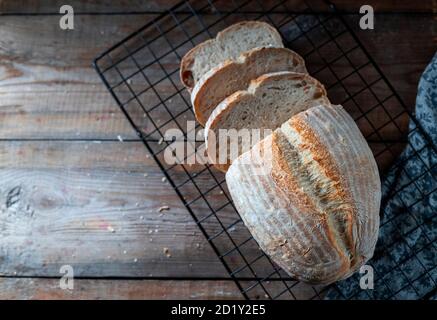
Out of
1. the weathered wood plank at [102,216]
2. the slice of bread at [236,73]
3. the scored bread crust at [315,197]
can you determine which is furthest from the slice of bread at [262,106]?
the weathered wood plank at [102,216]

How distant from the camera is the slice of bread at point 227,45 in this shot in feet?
6.52

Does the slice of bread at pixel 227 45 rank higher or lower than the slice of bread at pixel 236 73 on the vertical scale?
higher

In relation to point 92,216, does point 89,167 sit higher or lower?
higher

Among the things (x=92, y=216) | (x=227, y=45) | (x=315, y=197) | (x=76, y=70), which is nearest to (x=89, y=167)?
(x=92, y=216)

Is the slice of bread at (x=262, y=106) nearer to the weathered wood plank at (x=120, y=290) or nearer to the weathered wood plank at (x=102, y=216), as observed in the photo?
the weathered wood plank at (x=102, y=216)

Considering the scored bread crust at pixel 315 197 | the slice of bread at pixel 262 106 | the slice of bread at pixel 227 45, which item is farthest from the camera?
the slice of bread at pixel 227 45

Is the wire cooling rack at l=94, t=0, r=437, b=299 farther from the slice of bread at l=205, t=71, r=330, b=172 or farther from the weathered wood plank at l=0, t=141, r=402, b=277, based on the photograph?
the slice of bread at l=205, t=71, r=330, b=172

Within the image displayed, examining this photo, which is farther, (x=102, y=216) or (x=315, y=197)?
(x=102, y=216)

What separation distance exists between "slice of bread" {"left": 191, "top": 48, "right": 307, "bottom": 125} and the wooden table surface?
1.14 ft

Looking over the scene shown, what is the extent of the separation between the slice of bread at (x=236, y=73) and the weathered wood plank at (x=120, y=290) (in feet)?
1.90

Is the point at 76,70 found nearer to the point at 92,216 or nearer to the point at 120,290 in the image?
the point at 92,216

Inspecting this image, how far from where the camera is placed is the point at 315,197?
1599 mm

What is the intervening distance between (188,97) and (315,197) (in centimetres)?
70

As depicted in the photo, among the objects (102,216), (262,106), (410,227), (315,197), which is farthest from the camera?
(102,216)
